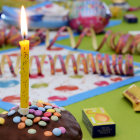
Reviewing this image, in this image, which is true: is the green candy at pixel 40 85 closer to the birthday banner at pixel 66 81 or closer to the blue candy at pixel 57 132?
the birthday banner at pixel 66 81

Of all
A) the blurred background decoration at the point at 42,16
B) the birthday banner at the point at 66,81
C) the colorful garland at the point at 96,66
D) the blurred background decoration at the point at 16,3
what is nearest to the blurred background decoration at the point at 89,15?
the blurred background decoration at the point at 42,16

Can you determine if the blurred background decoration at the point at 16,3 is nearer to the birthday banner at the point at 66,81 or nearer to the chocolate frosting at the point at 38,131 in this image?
the birthday banner at the point at 66,81

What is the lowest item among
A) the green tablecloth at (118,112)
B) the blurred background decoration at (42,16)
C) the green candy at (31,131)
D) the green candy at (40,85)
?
the green tablecloth at (118,112)

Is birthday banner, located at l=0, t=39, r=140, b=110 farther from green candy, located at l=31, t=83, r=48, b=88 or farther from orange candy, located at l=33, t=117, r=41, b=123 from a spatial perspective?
orange candy, located at l=33, t=117, r=41, b=123

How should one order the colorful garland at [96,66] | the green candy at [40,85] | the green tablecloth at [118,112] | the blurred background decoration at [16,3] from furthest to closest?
1. the blurred background decoration at [16,3]
2. the colorful garland at [96,66]
3. the green candy at [40,85]
4. the green tablecloth at [118,112]

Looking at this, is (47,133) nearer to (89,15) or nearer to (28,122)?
(28,122)

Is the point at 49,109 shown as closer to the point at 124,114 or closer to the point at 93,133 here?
the point at 93,133

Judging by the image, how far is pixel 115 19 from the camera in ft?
10.1

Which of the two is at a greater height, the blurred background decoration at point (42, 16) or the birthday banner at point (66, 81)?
the blurred background decoration at point (42, 16)

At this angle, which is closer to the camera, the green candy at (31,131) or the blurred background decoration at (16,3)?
the green candy at (31,131)

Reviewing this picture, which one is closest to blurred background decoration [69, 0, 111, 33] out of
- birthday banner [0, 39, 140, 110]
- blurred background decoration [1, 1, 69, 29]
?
blurred background decoration [1, 1, 69, 29]

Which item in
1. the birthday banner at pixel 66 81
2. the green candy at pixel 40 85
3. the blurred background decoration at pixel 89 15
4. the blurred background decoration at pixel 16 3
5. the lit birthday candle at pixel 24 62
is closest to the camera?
the lit birthday candle at pixel 24 62

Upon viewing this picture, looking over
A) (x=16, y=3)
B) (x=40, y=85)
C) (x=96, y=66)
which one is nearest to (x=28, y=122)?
(x=40, y=85)

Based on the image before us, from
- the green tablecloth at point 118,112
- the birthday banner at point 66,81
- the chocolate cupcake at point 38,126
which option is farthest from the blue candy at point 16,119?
the birthday banner at point 66,81
